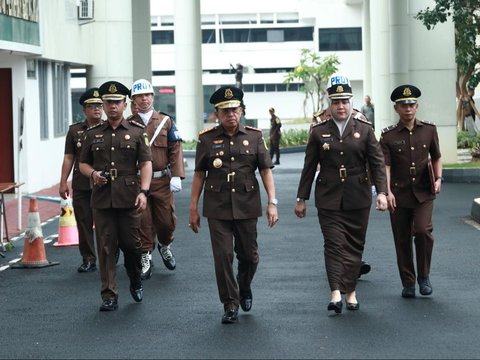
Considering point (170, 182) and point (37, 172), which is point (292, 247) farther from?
point (37, 172)

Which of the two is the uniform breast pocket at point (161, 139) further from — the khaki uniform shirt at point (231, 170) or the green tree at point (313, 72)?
the green tree at point (313, 72)

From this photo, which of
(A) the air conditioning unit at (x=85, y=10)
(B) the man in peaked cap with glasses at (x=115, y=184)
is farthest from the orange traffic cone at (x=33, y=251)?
(A) the air conditioning unit at (x=85, y=10)

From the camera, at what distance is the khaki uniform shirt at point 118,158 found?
12312 mm

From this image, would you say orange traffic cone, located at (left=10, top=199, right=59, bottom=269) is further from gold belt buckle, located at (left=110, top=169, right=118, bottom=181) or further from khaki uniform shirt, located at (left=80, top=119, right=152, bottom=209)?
gold belt buckle, located at (left=110, top=169, right=118, bottom=181)

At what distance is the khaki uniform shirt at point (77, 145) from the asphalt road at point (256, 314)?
985 mm

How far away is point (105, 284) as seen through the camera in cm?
1228

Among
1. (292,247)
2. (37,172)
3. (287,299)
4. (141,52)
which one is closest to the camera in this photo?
(287,299)

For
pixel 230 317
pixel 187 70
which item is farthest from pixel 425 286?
pixel 187 70

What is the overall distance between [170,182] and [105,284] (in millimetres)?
2664

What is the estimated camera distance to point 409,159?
1295 cm

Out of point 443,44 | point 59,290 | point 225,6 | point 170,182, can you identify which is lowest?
point 59,290

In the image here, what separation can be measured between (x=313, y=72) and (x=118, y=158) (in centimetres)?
8344

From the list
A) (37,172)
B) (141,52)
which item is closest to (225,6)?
(141,52)

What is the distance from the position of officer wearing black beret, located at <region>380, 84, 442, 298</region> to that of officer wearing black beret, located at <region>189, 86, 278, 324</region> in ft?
5.40
